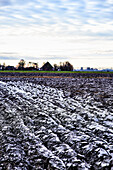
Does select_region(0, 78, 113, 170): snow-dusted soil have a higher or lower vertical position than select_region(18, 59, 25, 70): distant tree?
lower

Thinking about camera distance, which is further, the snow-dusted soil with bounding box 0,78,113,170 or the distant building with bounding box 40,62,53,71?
the distant building with bounding box 40,62,53,71

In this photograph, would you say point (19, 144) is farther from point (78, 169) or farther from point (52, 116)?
point (52, 116)

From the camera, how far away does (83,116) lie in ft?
26.6

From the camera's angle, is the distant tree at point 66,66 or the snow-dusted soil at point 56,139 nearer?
the snow-dusted soil at point 56,139

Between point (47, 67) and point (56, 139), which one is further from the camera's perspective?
point (47, 67)

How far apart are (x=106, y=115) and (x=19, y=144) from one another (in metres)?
4.02

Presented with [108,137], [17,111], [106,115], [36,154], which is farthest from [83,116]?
[36,154]

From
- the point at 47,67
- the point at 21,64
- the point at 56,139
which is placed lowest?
the point at 56,139

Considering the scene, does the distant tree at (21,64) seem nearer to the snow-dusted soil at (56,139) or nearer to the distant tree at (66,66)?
the distant tree at (66,66)

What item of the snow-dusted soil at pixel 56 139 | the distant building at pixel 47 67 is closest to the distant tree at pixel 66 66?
the distant building at pixel 47 67

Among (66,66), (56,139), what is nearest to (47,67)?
(66,66)

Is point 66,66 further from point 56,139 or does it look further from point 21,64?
point 56,139

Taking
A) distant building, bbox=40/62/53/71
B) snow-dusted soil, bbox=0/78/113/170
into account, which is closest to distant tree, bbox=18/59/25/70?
distant building, bbox=40/62/53/71

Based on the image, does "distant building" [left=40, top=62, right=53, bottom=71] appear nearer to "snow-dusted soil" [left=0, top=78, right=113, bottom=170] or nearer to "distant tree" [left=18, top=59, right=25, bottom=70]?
"distant tree" [left=18, top=59, right=25, bottom=70]
